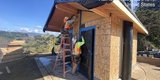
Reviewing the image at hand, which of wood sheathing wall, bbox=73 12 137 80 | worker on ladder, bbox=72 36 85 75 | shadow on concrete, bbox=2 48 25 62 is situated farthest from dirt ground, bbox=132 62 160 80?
shadow on concrete, bbox=2 48 25 62

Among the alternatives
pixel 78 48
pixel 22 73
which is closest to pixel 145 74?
pixel 78 48

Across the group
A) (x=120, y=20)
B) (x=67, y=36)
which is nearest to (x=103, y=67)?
(x=120, y=20)

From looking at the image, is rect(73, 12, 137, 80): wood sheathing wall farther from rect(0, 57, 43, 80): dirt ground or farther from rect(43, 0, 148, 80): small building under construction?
rect(0, 57, 43, 80): dirt ground

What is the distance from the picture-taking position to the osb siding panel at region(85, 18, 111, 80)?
3.29 metres

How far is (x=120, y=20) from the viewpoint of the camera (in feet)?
12.8

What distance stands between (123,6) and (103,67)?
206 centimetres

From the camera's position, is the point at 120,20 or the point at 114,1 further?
the point at 120,20

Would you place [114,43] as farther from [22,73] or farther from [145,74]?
[22,73]

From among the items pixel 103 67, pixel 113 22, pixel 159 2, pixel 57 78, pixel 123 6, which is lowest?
pixel 57 78

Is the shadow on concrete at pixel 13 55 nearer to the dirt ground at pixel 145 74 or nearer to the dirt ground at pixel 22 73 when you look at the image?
the dirt ground at pixel 22 73

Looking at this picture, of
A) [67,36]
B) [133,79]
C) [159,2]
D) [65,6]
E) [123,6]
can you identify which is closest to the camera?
[123,6]

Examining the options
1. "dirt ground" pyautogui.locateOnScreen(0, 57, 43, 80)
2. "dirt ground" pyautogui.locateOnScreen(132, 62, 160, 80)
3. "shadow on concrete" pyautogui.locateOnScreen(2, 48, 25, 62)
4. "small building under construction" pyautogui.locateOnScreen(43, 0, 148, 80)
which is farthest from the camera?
"shadow on concrete" pyautogui.locateOnScreen(2, 48, 25, 62)

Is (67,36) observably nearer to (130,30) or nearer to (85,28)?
(85,28)

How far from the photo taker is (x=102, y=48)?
3.50 metres
